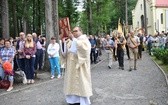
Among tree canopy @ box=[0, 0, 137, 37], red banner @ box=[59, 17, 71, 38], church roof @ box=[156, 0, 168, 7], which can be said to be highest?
church roof @ box=[156, 0, 168, 7]

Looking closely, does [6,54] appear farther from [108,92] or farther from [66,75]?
[66,75]

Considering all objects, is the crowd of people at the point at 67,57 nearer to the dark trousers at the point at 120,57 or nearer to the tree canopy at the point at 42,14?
the dark trousers at the point at 120,57

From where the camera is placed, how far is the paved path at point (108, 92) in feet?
37.8

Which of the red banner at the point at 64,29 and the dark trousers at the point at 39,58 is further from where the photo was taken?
the dark trousers at the point at 39,58

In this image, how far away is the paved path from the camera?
11.5 meters

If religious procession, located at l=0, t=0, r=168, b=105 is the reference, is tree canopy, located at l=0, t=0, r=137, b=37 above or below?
above

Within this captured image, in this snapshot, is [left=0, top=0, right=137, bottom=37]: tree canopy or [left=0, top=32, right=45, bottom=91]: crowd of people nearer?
[left=0, top=32, right=45, bottom=91]: crowd of people

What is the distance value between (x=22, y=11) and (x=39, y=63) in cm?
2094

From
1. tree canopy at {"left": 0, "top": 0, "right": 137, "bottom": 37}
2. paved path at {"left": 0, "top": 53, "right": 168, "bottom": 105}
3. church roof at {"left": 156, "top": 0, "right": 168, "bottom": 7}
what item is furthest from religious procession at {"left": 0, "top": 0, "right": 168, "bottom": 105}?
church roof at {"left": 156, "top": 0, "right": 168, "bottom": 7}

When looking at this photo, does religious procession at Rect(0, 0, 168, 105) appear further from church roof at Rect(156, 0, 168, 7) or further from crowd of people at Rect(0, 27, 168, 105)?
church roof at Rect(156, 0, 168, 7)

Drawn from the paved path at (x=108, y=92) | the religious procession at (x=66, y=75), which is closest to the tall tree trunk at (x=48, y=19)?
the religious procession at (x=66, y=75)

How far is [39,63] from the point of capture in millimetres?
20391

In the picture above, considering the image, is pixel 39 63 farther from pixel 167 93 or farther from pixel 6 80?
pixel 167 93

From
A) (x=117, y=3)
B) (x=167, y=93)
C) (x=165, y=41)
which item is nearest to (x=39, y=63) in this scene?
(x=167, y=93)
